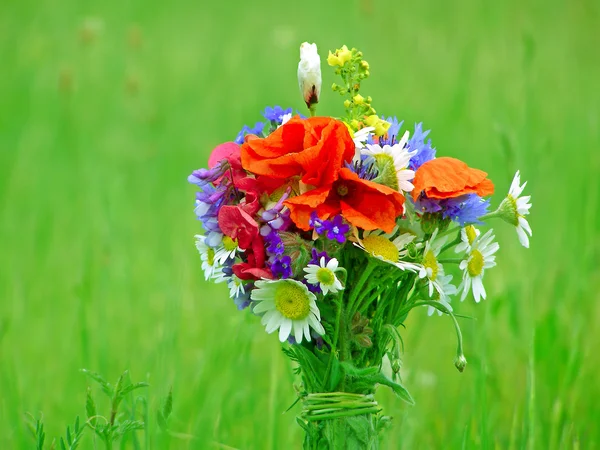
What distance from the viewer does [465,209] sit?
0.91m

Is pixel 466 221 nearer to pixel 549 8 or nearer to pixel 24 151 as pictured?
pixel 24 151

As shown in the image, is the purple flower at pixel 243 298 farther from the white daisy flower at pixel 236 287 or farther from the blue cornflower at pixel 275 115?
the blue cornflower at pixel 275 115

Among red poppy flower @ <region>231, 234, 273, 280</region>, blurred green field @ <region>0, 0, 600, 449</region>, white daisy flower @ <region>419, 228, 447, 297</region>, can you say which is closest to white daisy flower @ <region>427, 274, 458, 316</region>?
white daisy flower @ <region>419, 228, 447, 297</region>

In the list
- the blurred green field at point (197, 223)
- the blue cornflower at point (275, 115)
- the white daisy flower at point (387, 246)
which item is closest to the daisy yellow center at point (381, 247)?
the white daisy flower at point (387, 246)

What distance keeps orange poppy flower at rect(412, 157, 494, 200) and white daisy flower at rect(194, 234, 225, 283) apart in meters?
0.28

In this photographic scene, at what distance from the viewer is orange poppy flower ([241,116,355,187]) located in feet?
2.89

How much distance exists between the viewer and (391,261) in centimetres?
87

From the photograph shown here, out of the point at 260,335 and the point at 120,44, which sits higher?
the point at 120,44

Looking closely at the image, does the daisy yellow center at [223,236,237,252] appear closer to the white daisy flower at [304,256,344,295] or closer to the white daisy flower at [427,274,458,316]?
the white daisy flower at [304,256,344,295]

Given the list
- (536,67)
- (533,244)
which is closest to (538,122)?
(536,67)

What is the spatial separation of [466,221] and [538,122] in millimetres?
2423

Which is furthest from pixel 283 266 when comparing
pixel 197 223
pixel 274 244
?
pixel 197 223

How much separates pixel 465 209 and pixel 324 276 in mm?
191

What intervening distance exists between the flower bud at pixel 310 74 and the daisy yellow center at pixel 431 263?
0.78ft
